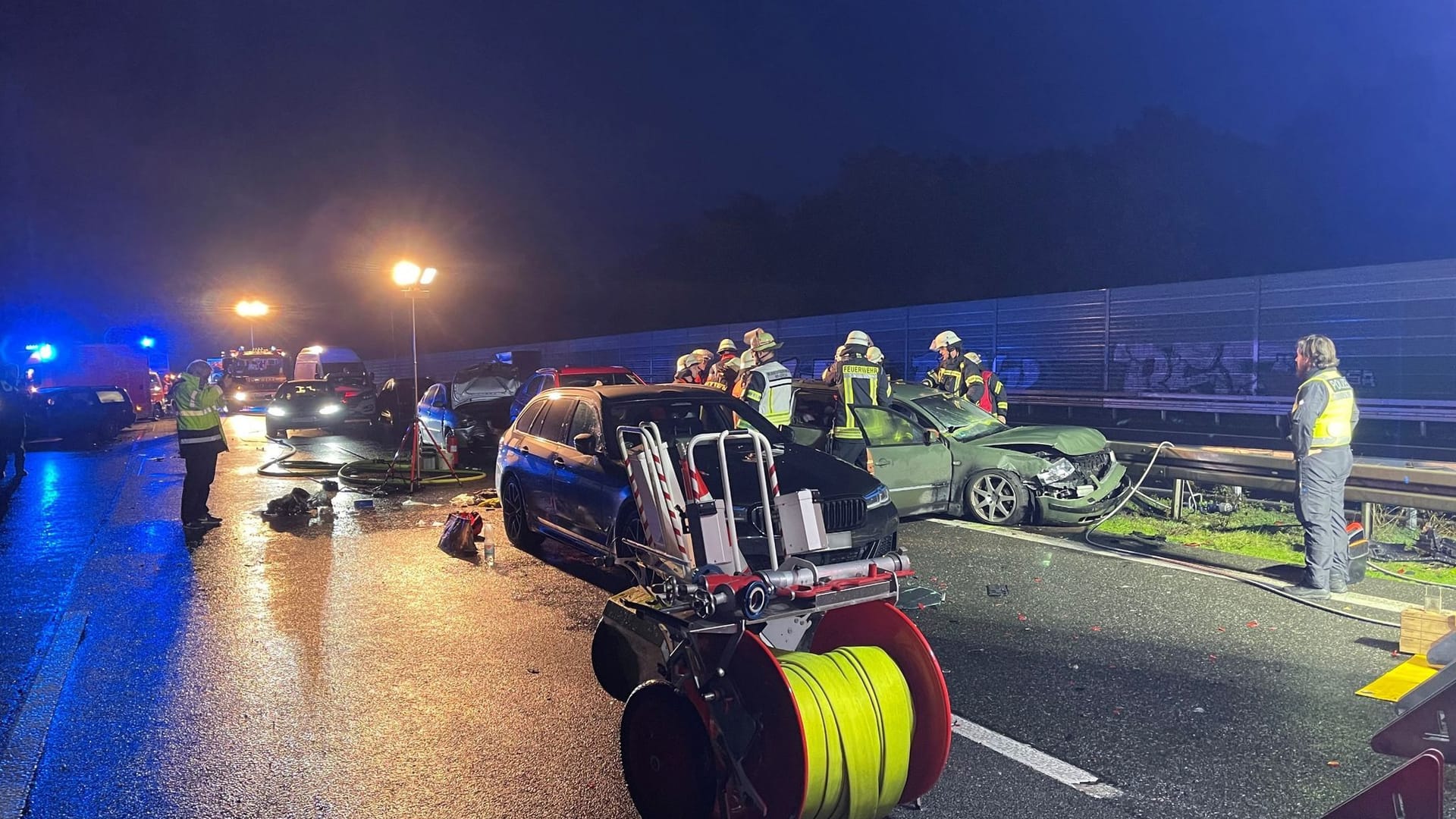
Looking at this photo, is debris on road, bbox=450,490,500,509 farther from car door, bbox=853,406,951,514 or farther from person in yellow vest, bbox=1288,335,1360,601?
person in yellow vest, bbox=1288,335,1360,601

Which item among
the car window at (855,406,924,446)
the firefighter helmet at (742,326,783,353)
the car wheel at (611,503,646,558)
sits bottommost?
the car wheel at (611,503,646,558)

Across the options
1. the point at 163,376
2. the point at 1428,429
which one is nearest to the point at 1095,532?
the point at 1428,429

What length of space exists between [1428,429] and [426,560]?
18.2m

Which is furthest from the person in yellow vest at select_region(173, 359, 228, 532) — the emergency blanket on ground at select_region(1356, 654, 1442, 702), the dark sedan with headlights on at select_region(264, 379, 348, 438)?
the dark sedan with headlights on at select_region(264, 379, 348, 438)

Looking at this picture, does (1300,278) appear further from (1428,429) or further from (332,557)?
(332,557)

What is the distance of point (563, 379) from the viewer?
555 inches

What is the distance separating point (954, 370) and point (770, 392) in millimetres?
3830

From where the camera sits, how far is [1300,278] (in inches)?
736

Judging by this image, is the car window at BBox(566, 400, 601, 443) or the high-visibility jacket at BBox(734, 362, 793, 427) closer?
the car window at BBox(566, 400, 601, 443)

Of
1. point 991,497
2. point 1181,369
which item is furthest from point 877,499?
point 1181,369

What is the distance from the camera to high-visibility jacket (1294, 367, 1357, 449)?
6.45 metres

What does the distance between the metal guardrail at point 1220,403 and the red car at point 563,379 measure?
1075cm

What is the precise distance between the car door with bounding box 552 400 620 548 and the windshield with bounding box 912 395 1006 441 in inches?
158

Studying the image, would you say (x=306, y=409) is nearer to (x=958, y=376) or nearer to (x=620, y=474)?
(x=958, y=376)
